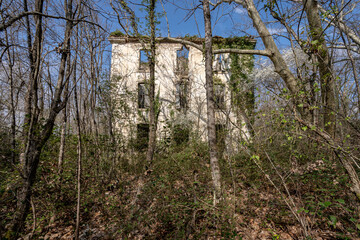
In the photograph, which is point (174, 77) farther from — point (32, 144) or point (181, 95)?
point (32, 144)

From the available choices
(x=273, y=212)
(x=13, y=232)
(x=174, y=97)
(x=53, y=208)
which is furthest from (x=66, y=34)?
(x=174, y=97)

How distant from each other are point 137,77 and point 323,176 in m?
11.5

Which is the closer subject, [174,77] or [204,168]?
[204,168]

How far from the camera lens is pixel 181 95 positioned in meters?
12.4

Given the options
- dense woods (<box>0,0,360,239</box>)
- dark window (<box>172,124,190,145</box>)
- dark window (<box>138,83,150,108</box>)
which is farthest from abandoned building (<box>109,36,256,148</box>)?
dense woods (<box>0,0,360,239</box>)

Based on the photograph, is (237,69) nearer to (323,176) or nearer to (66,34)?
(323,176)

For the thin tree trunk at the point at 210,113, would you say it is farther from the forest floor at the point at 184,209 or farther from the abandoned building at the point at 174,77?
the abandoned building at the point at 174,77

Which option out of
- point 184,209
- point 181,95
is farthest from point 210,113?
point 181,95

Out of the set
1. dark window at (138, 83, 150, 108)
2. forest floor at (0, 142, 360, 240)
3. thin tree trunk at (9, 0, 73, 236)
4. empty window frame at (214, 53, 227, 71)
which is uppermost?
empty window frame at (214, 53, 227, 71)

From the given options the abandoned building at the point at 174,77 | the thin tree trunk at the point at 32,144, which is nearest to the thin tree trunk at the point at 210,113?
the thin tree trunk at the point at 32,144

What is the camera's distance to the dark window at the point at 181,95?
1230 cm

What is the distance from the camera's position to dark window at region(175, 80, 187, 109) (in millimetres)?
12302

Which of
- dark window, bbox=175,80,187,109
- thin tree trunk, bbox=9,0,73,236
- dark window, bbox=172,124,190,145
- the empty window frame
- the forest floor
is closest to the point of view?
thin tree trunk, bbox=9,0,73,236

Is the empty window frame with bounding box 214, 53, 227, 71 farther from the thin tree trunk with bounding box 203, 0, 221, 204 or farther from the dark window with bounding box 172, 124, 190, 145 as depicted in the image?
the thin tree trunk with bounding box 203, 0, 221, 204
